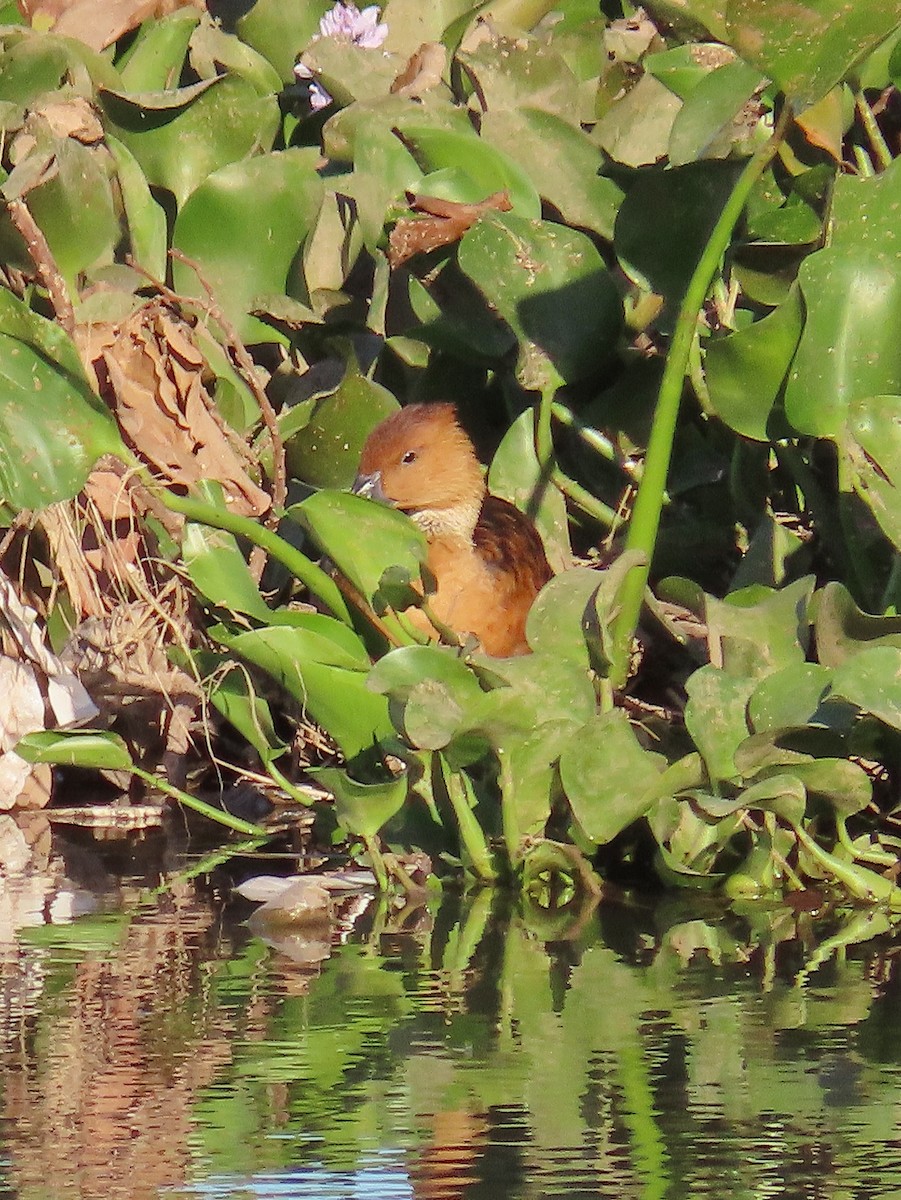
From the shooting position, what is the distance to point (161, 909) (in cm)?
370

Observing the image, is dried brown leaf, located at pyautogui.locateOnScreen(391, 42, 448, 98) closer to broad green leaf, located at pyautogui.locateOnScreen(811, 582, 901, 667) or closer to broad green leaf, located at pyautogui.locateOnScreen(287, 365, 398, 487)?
broad green leaf, located at pyautogui.locateOnScreen(287, 365, 398, 487)

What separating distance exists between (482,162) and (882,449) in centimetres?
140

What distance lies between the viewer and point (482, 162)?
174 inches

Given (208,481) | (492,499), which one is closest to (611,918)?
(208,481)

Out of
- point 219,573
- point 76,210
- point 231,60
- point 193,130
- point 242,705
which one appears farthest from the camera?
point 231,60

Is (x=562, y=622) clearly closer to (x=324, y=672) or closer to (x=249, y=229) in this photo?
(x=324, y=672)

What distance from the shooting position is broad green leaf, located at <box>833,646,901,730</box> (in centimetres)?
315

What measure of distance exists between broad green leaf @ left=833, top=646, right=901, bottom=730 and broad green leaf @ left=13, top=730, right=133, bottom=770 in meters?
1.47

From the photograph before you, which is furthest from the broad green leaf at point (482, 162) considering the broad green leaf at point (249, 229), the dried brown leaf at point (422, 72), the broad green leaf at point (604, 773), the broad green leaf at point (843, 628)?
the broad green leaf at point (604, 773)

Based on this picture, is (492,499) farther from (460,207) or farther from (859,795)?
(859,795)

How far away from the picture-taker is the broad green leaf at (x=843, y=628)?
11.1 feet

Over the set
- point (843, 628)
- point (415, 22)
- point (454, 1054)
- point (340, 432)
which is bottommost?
point (454, 1054)

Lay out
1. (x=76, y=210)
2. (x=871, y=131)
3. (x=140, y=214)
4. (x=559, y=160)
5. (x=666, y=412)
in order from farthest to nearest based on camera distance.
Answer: (x=140, y=214) < (x=76, y=210) < (x=559, y=160) < (x=871, y=131) < (x=666, y=412)

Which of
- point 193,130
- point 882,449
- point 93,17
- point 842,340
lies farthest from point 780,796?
point 93,17
